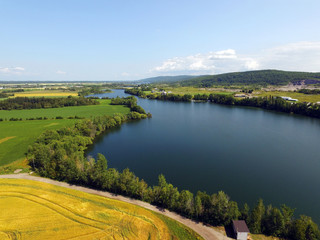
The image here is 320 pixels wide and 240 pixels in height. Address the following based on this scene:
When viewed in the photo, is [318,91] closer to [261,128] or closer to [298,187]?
[261,128]

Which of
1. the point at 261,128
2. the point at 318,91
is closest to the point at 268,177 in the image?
the point at 261,128

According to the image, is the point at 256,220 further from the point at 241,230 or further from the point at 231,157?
the point at 231,157

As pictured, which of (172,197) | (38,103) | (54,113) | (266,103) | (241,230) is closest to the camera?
(241,230)

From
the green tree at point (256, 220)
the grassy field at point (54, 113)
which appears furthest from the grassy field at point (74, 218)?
Result: the grassy field at point (54, 113)

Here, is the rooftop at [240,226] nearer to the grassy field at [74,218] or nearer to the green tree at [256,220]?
the green tree at [256,220]

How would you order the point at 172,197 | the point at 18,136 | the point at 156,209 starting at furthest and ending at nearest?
the point at 18,136 → the point at 156,209 → the point at 172,197

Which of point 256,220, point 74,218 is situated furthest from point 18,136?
point 256,220
